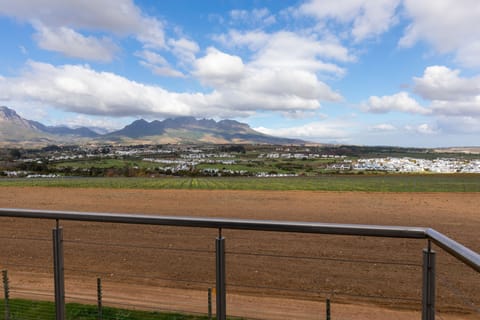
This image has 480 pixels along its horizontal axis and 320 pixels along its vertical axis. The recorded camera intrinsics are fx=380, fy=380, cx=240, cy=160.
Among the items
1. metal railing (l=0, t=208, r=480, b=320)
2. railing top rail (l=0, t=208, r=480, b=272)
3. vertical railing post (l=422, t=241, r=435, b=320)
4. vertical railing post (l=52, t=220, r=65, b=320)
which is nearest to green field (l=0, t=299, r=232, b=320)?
vertical railing post (l=52, t=220, r=65, b=320)

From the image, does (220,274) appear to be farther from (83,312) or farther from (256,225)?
(83,312)

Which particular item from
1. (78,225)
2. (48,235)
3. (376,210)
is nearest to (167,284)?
(48,235)

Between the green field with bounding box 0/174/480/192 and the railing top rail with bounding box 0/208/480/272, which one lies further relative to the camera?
the green field with bounding box 0/174/480/192

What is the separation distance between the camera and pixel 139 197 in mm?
24797

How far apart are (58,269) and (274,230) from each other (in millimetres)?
1757

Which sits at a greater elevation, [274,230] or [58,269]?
[274,230]

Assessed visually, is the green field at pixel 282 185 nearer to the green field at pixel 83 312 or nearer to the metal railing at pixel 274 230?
the green field at pixel 83 312

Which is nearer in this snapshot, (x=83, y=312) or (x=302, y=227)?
(x=302, y=227)

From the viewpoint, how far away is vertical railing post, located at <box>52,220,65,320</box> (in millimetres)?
2861

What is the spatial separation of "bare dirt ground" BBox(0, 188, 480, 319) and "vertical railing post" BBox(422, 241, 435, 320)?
163 millimetres

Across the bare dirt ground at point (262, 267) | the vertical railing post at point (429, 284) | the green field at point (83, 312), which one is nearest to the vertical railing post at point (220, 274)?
the bare dirt ground at point (262, 267)

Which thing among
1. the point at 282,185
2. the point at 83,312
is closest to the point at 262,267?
the point at 83,312

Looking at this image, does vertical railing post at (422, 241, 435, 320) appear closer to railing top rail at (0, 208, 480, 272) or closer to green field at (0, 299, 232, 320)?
railing top rail at (0, 208, 480, 272)

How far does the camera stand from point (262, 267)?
9281mm
